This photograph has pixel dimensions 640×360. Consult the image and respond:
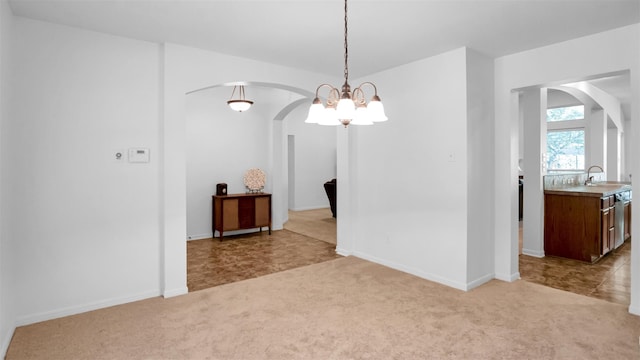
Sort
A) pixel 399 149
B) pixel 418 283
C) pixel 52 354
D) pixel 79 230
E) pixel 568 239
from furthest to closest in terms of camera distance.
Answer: pixel 568 239
pixel 399 149
pixel 418 283
pixel 79 230
pixel 52 354

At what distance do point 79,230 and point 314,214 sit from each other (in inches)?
242

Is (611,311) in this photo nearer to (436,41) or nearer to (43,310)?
(436,41)

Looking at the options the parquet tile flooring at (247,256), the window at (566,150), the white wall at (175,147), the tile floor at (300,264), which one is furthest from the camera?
the window at (566,150)

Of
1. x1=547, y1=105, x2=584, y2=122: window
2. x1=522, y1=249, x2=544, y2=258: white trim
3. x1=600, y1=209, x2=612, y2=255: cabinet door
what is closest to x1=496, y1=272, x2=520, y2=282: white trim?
x1=522, y1=249, x2=544, y2=258: white trim

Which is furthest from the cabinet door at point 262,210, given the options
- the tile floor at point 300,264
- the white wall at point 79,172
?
the white wall at point 79,172

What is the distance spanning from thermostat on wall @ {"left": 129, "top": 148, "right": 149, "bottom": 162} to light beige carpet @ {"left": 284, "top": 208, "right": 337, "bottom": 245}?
3246mm

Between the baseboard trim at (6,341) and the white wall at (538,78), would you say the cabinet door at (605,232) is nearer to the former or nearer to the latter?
the white wall at (538,78)

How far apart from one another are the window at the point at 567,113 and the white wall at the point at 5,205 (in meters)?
11.0

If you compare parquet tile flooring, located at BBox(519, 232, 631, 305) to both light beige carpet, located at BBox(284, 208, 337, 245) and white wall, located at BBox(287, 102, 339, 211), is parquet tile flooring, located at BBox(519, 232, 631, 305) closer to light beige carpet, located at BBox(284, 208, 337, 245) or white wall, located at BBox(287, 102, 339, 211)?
light beige carpet, located at BBox(284, 208, 337, 245)

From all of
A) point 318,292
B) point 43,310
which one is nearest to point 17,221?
point 43,310

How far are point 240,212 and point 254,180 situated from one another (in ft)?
→ 2.27

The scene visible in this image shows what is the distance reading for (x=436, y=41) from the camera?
11.0 feet

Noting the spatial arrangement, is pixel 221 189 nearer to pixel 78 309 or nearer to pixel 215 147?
pixel 215 147

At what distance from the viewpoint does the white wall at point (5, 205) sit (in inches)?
95.0
